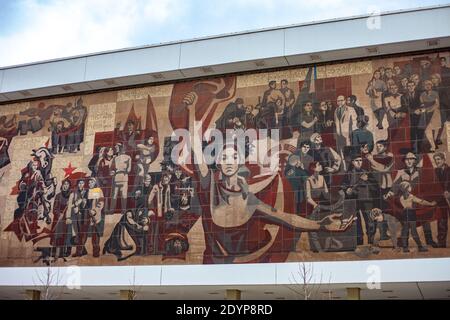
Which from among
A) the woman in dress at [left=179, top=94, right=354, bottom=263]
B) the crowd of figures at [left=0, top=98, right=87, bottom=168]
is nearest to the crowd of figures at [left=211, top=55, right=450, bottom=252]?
the woman in dress at [left=179, top=94, right=354, bottom=263]

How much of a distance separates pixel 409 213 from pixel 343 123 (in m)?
2.68

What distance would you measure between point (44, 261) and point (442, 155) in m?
10.5

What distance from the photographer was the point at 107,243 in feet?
53.6

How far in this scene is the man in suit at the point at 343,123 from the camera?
15.0 m

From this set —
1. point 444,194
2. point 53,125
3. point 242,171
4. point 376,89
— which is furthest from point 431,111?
point 53,125

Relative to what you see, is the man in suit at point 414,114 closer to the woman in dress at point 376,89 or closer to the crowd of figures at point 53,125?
→ the woman in dress at point 376,89

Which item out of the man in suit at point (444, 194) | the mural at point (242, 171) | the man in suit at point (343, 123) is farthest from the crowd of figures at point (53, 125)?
the man in suit at point (444, 194)

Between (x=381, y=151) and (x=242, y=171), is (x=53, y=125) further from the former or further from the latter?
(x=381, y=151)

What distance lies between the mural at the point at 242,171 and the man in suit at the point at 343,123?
3cm

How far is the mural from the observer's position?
46.9ft

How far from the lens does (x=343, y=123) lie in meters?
15.1

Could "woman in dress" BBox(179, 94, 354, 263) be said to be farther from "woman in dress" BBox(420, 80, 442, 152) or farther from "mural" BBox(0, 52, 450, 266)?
"woman in dress" BBox(420, 80, 442, 152)
